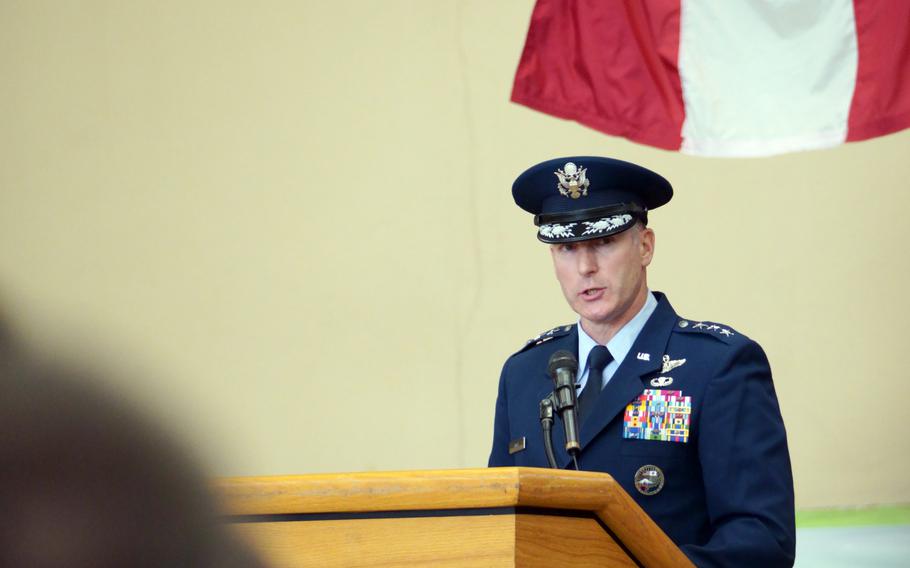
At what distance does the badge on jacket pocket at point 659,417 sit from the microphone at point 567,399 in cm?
14

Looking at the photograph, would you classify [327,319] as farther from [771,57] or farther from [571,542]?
[571,542]

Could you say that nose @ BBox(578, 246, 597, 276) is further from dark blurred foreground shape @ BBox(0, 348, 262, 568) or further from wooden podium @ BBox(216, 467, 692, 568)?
dark blurred foreground shape @ BBox(0, 348, 262, 568)

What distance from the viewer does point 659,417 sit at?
172 centimetres

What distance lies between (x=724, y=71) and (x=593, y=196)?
153 cm

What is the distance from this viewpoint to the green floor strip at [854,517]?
3.21 m

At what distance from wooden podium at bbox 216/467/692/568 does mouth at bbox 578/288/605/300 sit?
0.91 metres

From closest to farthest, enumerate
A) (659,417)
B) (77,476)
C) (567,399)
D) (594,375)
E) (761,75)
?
(77,476)
(567,399)
(659,417)
(594,375)
(761,75)

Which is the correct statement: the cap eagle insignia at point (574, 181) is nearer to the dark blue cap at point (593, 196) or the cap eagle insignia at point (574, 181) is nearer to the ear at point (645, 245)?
the dark blue cap at point (593, 196)

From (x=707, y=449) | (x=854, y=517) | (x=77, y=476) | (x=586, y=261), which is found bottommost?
(x=854, y=517)

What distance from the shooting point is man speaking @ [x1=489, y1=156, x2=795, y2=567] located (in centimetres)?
158

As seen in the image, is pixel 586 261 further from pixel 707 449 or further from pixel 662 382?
pixel 707 449

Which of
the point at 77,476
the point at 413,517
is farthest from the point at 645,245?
the point at 77,476

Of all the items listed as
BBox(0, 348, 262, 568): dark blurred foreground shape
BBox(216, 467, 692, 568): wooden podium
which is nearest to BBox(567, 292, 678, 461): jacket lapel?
BBox(216, 467, 692, 568): wooden podium

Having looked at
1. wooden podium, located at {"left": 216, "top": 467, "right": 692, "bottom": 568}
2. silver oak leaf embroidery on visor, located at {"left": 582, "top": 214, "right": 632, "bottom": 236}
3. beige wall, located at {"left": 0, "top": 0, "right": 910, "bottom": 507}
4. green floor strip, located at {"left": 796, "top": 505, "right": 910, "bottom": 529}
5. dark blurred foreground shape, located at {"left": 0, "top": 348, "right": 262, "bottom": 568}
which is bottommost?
green floor strip, located at {"left": 796, "top": 505, "right": 910, "bottom": 529}
